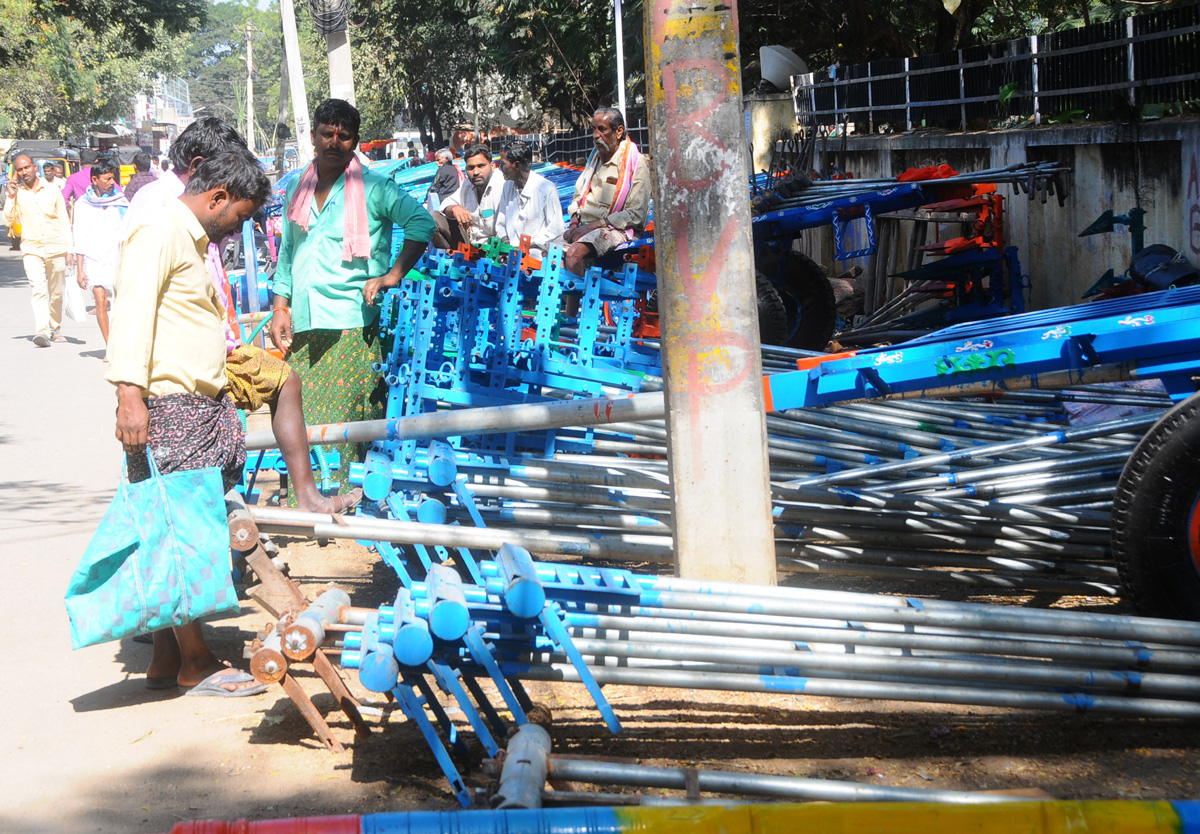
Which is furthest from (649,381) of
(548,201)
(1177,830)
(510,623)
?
(1177,830)

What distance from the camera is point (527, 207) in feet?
26.1

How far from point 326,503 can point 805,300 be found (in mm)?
5664

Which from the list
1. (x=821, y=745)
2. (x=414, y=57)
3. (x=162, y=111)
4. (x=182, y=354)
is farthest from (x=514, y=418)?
(x=162, y=111)

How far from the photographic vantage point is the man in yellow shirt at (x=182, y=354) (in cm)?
347

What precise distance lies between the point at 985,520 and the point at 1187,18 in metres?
6.76

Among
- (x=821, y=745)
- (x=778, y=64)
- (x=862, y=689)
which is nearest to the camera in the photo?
(x=862, y=689)

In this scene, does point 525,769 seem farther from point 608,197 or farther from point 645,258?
point 608,197

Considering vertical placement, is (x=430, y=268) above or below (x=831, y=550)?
above

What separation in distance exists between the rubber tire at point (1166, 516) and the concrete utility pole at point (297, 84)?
57.2 feet

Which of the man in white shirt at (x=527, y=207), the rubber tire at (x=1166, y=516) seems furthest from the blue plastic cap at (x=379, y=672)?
the man in white shirt at (x=527, y=207)

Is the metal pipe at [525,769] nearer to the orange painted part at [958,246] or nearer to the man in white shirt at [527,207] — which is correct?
the man in white shirt at [527,207]

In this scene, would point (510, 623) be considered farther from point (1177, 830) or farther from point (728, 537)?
point (1177, 830)

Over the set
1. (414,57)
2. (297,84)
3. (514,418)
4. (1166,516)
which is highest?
(414,57)

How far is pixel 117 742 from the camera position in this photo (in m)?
3.45
